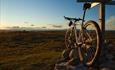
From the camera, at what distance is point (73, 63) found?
26.3 ft

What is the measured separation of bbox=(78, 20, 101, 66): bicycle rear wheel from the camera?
6816 millimetres

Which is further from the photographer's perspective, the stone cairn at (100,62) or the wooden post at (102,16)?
the wooden post at (102,16)

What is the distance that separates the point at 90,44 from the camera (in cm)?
725

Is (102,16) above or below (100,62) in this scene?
above

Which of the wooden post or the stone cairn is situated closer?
the stone cairn

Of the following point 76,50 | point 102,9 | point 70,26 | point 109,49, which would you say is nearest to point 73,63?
point 76,50

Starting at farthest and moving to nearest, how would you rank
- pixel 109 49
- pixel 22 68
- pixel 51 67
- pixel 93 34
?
pixel 22 68
pixel 51 67
pixel 109 49
pixel 93 34

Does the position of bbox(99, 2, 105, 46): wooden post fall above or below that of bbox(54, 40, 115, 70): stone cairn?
above

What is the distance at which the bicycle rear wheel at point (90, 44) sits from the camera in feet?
22.4

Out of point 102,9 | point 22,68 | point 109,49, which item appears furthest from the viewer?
point 22,68

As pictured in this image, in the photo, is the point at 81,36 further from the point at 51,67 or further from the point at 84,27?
the point at 51,67

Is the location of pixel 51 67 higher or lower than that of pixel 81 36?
lower

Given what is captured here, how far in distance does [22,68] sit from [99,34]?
186 inches

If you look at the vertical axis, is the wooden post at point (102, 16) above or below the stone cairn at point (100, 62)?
above
